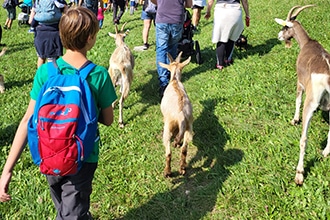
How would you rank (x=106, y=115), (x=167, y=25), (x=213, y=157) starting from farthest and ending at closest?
(x=167, y=25)
(x=213, y=157)
(x=106, y=115)

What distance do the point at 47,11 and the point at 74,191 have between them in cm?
433

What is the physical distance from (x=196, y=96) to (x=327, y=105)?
2.73 meters

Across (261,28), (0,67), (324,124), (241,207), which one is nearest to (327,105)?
(324,124)

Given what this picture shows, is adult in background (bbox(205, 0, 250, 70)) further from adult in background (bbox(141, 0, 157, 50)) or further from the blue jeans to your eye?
adult in background (bbox(141, 0, 157, 50))

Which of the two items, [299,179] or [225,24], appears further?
[225,24]

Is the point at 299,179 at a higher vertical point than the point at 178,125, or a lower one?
lower

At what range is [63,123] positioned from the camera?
1994 mm

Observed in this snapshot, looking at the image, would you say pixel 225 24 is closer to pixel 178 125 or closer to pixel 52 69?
pixel 178 125

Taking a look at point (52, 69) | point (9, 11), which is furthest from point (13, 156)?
point (9, 11)

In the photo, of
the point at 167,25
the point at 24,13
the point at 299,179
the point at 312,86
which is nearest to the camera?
the point at 299,179

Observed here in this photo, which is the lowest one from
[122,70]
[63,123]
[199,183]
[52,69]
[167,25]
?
[199,183]

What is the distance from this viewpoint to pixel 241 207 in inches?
133

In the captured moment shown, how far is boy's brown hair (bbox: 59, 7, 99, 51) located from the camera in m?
2.06

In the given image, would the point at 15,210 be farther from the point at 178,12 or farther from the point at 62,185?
the point at 178,12
